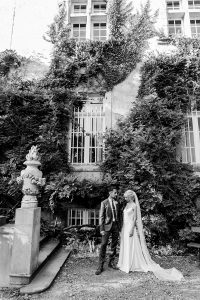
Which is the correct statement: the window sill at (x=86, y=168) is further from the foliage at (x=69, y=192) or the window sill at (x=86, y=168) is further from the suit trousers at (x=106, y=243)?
the suit trousers at (x=106, y=243)

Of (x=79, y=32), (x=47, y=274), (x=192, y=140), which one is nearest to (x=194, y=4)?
(x=79, y=32)

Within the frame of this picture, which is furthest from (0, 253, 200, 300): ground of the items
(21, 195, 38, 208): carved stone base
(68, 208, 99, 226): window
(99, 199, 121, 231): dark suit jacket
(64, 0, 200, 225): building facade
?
(64, 0, 200, 225): building facade

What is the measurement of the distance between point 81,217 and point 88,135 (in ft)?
9.65

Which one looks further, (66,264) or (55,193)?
(55,193)

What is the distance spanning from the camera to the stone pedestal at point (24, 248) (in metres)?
4.36

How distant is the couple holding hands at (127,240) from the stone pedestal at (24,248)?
1500mm

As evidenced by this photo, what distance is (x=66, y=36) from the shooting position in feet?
30.7

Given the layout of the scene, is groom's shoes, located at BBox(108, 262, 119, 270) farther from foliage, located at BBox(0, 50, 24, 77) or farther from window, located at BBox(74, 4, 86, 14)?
window, located at BBox(74, 4, 86, 14)

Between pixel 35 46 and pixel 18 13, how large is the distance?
2162mm

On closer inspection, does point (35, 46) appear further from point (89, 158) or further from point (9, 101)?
point (89, 158)

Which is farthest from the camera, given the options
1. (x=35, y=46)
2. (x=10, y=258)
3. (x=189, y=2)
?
(x=189, y=2)

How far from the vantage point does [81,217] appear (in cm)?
825

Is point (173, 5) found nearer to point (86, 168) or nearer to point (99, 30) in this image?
point (99, 30)

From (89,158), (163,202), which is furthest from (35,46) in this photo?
(163,202)
